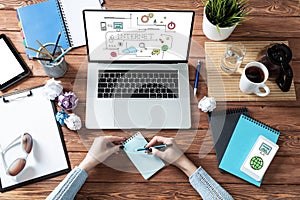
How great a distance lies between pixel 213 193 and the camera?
46.1 inches

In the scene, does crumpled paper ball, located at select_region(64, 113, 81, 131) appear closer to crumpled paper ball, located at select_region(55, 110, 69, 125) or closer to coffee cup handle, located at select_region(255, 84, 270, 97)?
crumpled paper ball, located at select_region(55, 110, 69, 125)

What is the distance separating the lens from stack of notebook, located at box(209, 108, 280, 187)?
1227 millimetres

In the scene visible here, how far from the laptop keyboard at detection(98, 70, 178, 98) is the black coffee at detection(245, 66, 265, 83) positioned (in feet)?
0.80

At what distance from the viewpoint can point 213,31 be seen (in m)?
1.32

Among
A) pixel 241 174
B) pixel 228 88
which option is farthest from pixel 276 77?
pixel 241 174

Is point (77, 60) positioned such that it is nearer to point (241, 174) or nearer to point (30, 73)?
point (30, 73)

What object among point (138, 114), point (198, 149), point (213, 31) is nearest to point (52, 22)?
point (138, 114)

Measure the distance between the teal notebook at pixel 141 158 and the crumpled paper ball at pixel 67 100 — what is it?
0.22m

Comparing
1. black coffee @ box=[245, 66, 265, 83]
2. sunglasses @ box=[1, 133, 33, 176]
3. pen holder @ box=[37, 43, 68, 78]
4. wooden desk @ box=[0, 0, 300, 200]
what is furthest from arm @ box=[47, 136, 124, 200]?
black coffee @ box=[245, 66, 265, 83]

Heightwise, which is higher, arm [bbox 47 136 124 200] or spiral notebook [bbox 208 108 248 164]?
spiral notebook [bbox 208 108 248 164]

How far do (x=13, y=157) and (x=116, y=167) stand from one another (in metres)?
0.33

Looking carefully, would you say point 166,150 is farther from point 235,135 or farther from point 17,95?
point 17,95

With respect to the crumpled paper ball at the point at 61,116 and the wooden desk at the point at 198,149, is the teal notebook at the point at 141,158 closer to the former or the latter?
the wooden desk at the point at 198,149

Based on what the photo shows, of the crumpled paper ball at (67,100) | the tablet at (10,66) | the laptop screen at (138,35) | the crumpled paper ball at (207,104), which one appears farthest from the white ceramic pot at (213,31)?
the tablet at (10,66)
